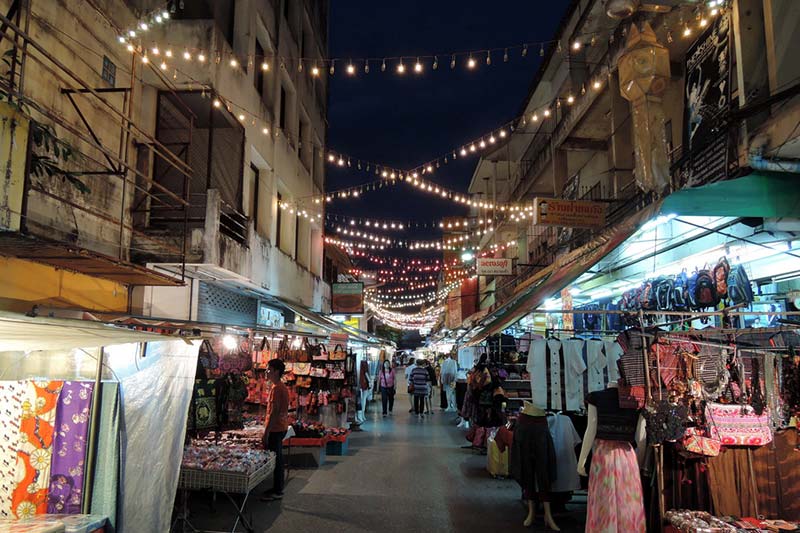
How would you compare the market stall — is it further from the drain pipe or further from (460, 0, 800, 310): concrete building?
the drain pipe

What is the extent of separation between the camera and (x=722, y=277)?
7.00m

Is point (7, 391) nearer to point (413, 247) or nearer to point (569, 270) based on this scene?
point (569, 270)

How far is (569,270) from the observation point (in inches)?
237

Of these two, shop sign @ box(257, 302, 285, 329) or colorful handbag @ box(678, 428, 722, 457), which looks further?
shop sign @ box(257, 302, 285, 329)

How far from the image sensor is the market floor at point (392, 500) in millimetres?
6780

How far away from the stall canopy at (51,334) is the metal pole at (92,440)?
0.69 m

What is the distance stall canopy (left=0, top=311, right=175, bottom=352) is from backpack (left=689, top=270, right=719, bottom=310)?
688 centimetres

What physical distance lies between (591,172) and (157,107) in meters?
13.0

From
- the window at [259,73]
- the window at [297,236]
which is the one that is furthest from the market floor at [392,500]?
the window at [259,73]

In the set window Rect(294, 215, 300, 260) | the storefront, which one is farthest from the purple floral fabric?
window Rect(294, 215, 300, 260)

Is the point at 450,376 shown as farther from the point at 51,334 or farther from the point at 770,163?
the point at 51,334

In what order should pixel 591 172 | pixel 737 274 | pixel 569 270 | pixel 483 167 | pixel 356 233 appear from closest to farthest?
pixel 569 270, pixel 737 274, pixel 591 172, pixel 356 233, pixel 483 167

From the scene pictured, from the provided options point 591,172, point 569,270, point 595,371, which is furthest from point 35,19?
point 591,172

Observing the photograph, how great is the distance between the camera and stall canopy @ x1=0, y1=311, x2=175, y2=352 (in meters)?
3.49
